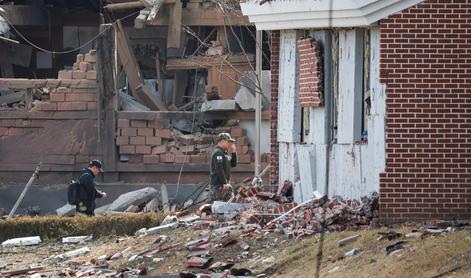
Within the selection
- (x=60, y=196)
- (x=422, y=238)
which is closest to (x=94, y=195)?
(x=60, y=196)

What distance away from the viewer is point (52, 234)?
24.5 metres

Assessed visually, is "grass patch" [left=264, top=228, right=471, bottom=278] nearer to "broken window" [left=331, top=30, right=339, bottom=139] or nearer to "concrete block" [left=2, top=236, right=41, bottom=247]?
"broken window" [left=331, top=30, right=339, bottom=139]

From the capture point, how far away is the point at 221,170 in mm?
23266

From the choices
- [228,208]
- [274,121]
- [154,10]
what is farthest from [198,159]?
[228,208]

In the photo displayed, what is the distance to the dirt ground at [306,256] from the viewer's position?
49.6ft

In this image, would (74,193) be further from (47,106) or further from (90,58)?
(90,58)

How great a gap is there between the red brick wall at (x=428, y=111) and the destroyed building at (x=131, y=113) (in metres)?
12.0

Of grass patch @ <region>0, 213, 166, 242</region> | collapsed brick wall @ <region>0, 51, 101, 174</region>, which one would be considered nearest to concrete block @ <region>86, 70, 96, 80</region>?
collapsed brick wall @ <region>0, 51, 101, 174</region>

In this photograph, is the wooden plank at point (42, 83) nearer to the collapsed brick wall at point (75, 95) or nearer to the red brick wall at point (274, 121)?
the collapsed brick wall at point (75, 95)

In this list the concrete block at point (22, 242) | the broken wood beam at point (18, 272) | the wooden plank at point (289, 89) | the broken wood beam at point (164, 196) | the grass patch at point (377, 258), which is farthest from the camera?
the broken wood beam at point (164, 196)

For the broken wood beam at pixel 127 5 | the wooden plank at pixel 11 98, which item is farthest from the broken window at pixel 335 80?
the wooden plank at pixel 11 98

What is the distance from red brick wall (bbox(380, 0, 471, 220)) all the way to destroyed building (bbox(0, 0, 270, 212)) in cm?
1199

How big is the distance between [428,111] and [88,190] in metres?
8.55

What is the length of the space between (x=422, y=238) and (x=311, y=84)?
492 cm
